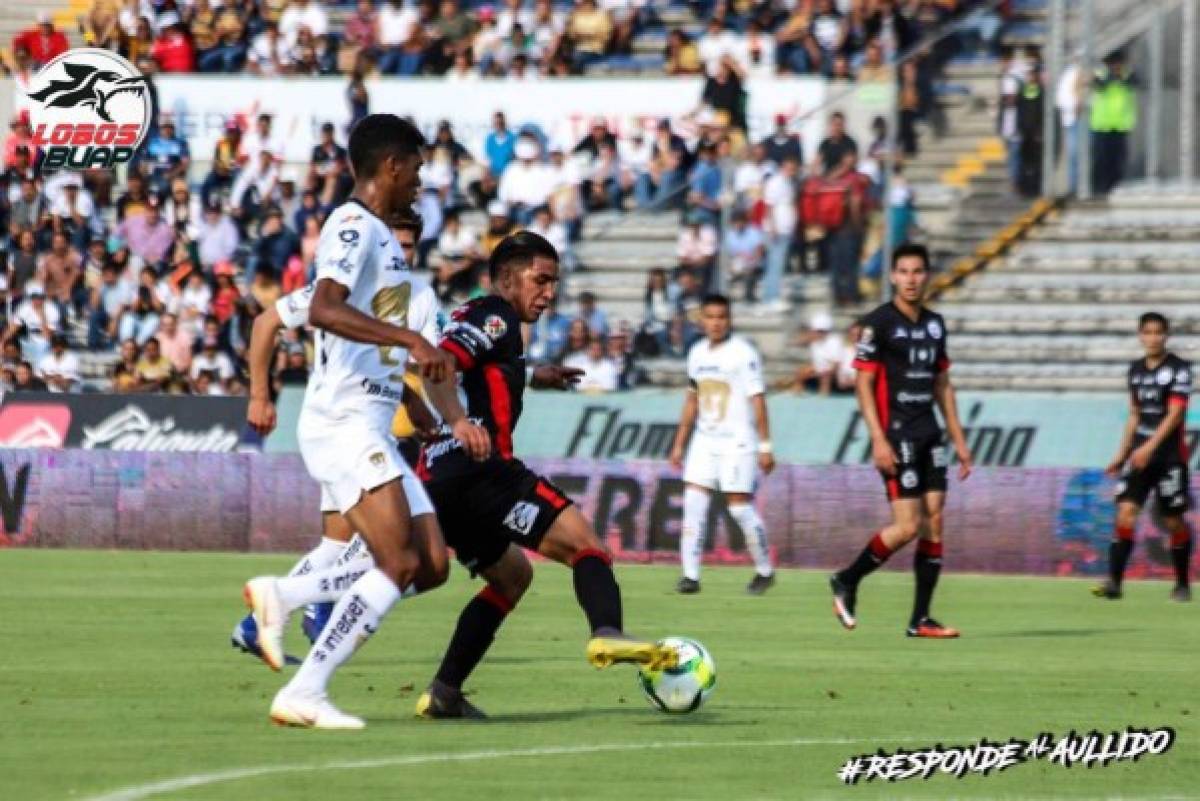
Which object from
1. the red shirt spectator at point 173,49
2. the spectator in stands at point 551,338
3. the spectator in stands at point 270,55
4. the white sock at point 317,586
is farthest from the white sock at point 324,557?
the red shirt spectator at point 173,49

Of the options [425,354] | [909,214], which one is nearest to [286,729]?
[425,354]

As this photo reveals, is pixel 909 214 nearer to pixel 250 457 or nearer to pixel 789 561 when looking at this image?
pixel 789 561

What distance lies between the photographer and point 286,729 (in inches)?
417

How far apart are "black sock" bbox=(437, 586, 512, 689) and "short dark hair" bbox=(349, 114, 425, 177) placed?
1923 millimetres

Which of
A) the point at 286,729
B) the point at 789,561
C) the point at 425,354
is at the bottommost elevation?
the point at 789,561

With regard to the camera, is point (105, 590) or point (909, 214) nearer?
point (105, 590)

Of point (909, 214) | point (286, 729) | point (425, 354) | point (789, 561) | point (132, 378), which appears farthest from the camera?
point (132, 378)

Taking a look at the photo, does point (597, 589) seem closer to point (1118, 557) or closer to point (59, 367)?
point (1118, 557)

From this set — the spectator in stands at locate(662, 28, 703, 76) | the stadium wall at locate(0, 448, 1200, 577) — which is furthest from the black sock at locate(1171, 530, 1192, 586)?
the spectator in stands at locate(662, 28, 703, 76)

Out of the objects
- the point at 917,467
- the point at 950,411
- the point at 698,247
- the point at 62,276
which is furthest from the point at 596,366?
the point at 917,467

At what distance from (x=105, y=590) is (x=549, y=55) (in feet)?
44.7

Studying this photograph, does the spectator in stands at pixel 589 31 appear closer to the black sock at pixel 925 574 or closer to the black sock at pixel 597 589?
the black sock at pixel 925 574

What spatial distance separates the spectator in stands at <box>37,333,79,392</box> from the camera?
28.7m

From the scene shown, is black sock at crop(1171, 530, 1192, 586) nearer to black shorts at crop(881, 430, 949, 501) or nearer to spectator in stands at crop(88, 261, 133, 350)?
black shorts at crop(881, 430, 949, 501)
